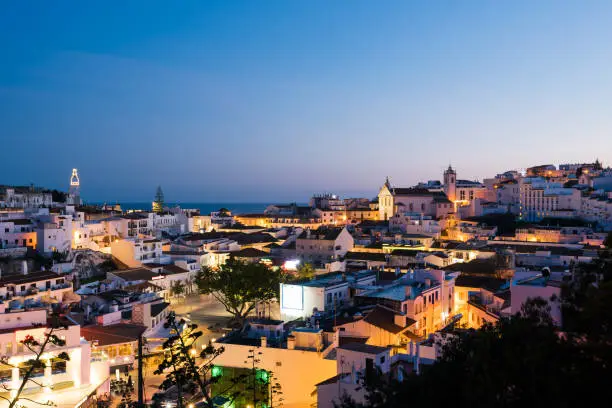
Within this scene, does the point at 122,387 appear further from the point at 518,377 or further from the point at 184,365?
the point at 518,377

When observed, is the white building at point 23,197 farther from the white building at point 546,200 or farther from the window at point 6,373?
the white building at point 546,200

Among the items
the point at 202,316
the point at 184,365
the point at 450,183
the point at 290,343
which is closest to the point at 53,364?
the point at 290,343

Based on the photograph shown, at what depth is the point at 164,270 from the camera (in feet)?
131

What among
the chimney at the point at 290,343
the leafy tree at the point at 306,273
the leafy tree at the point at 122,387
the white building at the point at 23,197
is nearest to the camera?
the chimney at the point at 290,343

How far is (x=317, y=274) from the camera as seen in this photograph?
3822 centimetres

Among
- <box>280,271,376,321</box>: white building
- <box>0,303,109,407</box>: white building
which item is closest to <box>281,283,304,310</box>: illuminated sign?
<box>280,271,376,321</box>: white building

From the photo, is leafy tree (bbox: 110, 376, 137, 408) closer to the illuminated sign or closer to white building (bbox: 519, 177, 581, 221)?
the illuminated sign

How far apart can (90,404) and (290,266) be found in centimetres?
2368

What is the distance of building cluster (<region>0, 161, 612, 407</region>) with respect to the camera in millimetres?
19312

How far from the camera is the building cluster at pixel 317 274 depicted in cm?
1931

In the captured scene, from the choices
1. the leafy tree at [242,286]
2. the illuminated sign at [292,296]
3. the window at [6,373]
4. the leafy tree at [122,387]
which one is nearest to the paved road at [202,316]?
the leafy tree at [122,387]

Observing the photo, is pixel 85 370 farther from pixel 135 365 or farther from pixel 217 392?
pixel 217 392

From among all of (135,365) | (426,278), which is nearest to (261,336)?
(135,365)

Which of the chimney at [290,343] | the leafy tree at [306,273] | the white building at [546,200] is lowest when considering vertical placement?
the chimney at [290,343]
